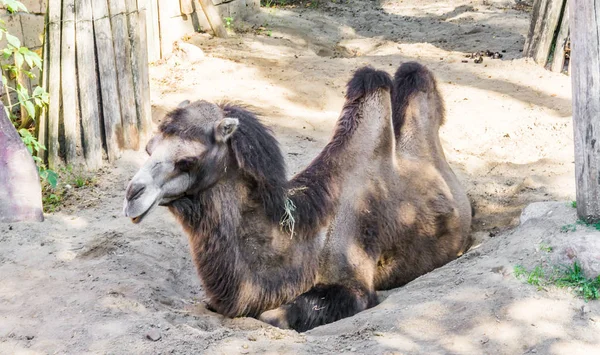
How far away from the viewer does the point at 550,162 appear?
7.91 m

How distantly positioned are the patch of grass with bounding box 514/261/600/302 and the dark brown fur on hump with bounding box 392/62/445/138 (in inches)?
88.5

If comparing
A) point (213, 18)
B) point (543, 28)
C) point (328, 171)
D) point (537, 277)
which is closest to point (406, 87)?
point (328, 171)

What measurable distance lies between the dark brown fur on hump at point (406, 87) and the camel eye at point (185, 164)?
240 cm

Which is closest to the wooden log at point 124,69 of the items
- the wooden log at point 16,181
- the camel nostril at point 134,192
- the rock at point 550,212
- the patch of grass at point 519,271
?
the wooden log at point 16,181

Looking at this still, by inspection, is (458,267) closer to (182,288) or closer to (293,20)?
(182,288)

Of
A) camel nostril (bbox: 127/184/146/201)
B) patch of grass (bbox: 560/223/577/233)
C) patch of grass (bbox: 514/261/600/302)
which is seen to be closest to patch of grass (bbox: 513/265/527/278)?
patch of grass (bbox: 514/261/600/302)

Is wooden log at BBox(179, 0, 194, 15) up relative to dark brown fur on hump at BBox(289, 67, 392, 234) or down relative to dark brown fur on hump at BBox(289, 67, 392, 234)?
up

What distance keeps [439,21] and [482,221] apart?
9484 millimetres

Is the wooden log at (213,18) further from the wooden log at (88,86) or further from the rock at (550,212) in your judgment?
the rock at (550,212)

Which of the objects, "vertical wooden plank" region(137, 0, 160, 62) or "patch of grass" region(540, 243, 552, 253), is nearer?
"patch of grass" region(540, 243, 552, 253)

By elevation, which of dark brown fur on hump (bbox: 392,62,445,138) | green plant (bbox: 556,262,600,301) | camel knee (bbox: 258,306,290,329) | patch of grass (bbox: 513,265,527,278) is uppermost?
dark brown fur on hump (bbox: 392,62,445,138)

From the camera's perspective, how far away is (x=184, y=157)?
4918 millimetres

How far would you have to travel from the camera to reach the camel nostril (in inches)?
184

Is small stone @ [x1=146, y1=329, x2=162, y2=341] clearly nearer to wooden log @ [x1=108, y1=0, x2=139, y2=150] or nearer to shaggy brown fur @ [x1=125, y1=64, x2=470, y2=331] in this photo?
shaggy brown fur @ [x1=125, y1=64, x2=470, y2=331]
